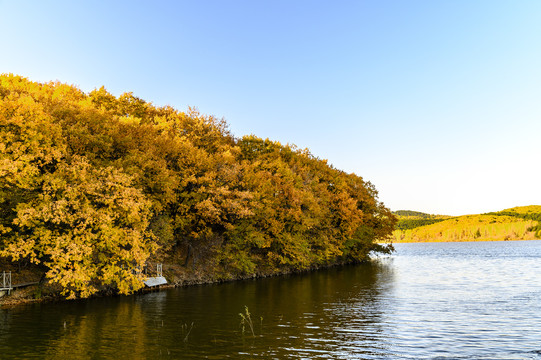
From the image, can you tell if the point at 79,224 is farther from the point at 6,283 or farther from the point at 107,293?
the point at 107,293

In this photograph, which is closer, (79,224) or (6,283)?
(79,224)

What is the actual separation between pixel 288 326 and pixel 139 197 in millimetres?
19770

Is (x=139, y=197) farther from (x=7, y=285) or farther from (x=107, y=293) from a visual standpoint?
(x=7, y=285)

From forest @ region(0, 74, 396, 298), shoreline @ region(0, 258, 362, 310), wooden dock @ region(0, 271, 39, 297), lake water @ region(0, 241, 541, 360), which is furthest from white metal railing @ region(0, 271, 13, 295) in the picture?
lake water @ region(0, 241, 541, 360)

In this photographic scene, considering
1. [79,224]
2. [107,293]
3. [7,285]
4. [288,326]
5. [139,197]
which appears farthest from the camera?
[107,293]

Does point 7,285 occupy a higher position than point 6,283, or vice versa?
point 6,283

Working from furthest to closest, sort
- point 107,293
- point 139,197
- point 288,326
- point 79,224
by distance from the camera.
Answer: point 107,293
point 139,197
point 79,224
point 288,326

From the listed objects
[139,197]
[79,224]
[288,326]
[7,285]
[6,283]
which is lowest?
[288,326]

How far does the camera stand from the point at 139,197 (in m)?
38.6

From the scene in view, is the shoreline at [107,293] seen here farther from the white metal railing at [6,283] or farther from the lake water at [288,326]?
the lake water at [288,326]

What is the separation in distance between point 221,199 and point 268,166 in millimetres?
18511

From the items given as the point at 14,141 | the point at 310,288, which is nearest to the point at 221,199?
the point at 310,288

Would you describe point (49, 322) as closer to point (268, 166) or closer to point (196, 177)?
point (196, 177)

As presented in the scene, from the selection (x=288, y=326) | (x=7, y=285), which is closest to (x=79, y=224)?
(x=7, y=285)
